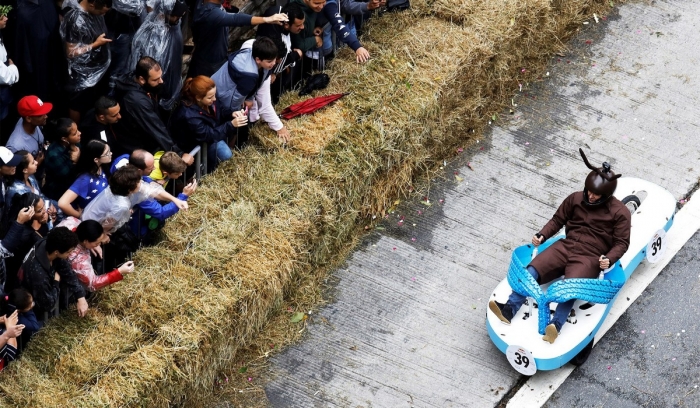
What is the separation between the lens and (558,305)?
32.8ft

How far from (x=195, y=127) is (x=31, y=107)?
4.96 feet

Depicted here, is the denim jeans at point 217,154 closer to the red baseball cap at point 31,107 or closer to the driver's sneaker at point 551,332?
the red baseball cap at point 31,107

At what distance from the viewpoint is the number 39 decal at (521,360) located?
9805 millimetres

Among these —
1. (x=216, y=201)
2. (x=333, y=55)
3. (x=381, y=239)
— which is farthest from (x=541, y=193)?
(x=216, y=201)

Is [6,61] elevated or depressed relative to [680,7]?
elevated

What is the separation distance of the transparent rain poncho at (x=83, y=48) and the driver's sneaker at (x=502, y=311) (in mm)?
4120

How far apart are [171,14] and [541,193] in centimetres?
432

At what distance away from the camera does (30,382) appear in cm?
858

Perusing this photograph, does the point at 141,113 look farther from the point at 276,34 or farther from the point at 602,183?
the point at 602,183

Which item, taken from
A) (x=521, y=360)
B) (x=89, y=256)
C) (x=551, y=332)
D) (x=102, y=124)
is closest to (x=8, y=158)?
(x=89, y=256)

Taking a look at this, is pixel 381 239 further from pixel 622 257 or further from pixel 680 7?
pixel 680 7

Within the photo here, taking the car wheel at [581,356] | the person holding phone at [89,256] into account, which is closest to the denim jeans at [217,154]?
the person holding phone at [89,256]

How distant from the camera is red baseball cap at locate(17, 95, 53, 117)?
365 inches

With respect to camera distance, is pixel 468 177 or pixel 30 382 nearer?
pixel 30 382
